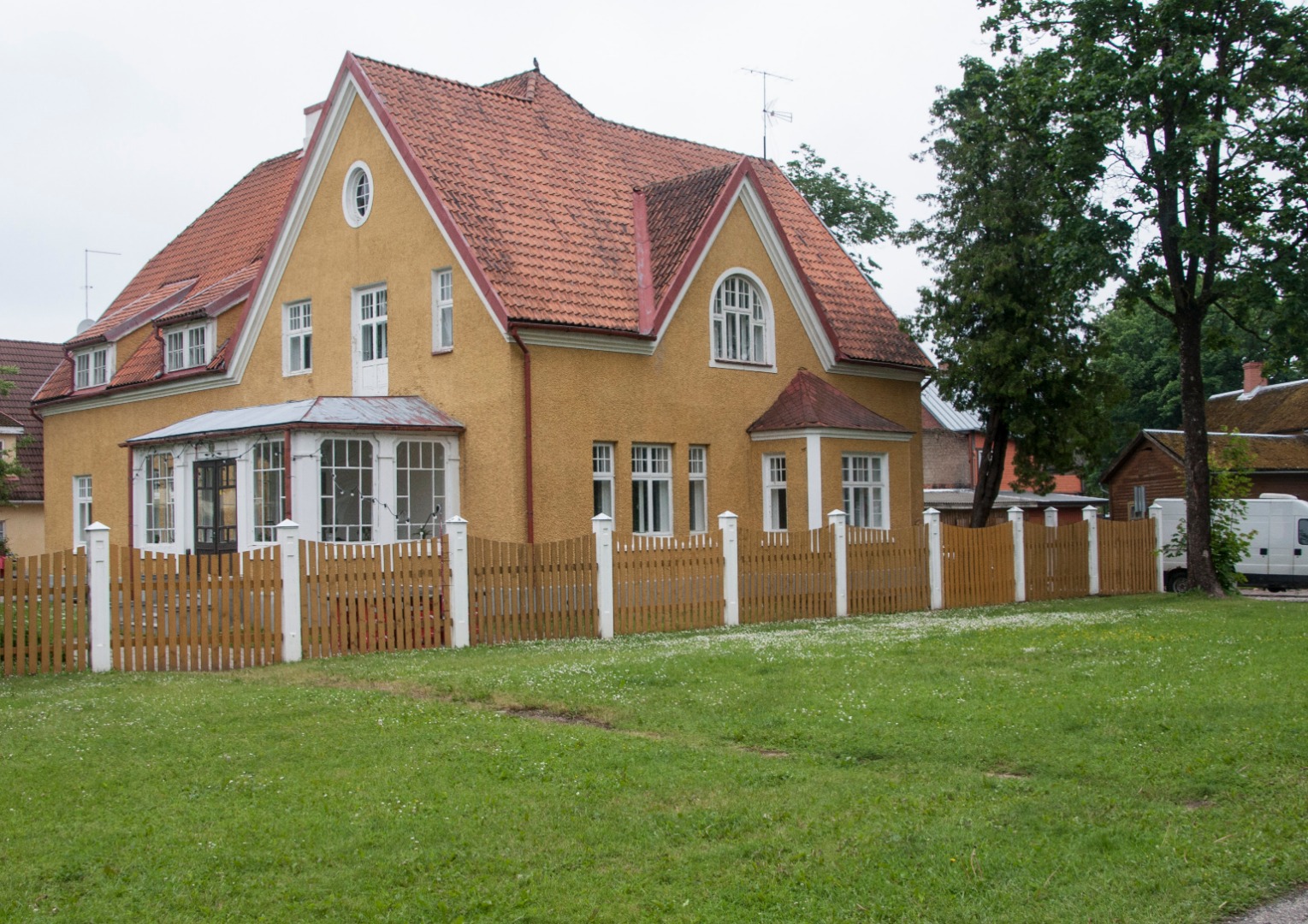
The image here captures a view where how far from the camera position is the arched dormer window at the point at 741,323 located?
80.5 ft

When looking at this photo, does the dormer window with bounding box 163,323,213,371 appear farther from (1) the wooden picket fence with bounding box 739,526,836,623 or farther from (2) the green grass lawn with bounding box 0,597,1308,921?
(2) the green grass lawn with bounding box 0,597,1308,921

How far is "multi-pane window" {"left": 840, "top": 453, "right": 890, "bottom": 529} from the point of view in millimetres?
24906

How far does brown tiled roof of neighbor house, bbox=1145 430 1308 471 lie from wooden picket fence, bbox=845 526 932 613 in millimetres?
23777

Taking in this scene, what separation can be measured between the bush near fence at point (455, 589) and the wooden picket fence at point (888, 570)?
0.03 m

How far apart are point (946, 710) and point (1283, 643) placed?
6.02 m

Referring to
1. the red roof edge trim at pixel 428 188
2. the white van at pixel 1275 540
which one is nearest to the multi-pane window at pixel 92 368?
the red roof edge trim at pixel 428 188

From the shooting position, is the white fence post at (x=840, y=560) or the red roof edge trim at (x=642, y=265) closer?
the white fence post at (x=840, y=560)

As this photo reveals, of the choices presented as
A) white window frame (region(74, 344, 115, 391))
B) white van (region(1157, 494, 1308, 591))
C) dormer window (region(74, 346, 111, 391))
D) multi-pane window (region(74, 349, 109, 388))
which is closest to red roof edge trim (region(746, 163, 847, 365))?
white van (region(1157, 494, 1308, 591))

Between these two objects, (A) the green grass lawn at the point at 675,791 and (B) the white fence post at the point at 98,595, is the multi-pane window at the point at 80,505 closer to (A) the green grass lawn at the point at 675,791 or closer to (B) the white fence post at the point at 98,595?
(B) the white fence post at the point at 98,595

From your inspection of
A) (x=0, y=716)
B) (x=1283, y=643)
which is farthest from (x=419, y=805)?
(x=1283, y=643)

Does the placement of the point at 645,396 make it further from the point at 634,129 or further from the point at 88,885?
the point at 88,885

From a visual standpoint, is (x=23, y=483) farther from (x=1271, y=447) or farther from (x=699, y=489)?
(x=1271, y=447)

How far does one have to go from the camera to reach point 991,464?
3072 cm

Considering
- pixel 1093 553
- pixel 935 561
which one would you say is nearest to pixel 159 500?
pixel 935 561
